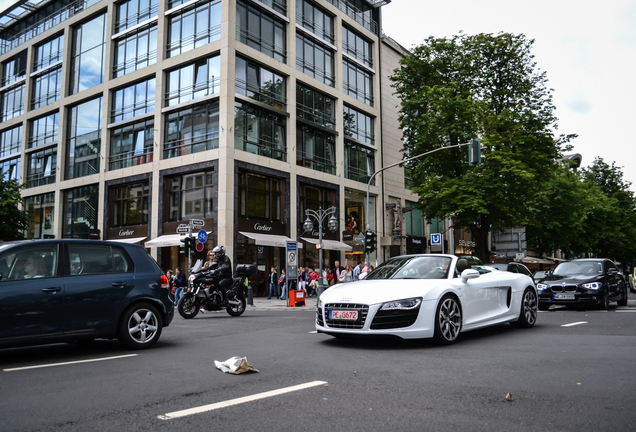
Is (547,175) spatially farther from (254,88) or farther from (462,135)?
(254,88)

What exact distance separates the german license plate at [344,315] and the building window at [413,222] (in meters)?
36.3

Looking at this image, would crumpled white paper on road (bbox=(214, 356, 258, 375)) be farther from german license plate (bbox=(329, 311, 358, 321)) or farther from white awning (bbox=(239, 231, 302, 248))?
white awning (bbox=(239, 231, 302, 248))

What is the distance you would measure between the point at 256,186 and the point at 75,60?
1740 centimetres

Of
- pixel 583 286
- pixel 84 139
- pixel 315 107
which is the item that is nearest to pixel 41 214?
pixel 84 139

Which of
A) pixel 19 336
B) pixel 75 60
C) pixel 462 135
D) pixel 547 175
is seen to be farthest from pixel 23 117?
pixel 19 336

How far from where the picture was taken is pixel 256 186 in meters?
30.3

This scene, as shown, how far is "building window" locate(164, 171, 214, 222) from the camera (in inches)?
1137

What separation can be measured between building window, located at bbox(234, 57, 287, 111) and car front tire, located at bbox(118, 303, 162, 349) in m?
22.6

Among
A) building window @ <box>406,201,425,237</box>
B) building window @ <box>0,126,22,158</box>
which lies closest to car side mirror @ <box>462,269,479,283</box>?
building window @ <box>406,201,425,237</box>

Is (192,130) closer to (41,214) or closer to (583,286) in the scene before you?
(41,214)

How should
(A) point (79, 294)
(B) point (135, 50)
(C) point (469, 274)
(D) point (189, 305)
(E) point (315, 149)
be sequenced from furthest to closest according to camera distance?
1. (E) point (315, 149)
2. (B) point (135, 50)
3. (D) point (189, 305)
4. (C) point (469, 274)
5. (A) point (79, 294)

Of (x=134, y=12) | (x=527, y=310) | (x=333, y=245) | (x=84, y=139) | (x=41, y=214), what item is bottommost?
(x=527, y=310)

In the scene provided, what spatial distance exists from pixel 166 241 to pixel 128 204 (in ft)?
17.3

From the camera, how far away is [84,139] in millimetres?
36344
